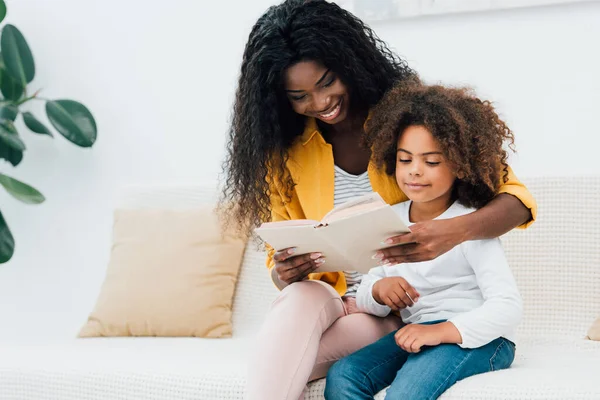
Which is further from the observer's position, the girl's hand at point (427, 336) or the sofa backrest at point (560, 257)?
the sofa backrest at point (560, 257)

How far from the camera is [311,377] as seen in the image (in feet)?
5.11

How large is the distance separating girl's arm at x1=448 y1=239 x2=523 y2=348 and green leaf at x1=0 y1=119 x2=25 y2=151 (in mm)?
1715

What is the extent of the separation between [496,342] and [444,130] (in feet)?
1.32

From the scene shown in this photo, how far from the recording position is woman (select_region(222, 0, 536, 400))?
143 cm

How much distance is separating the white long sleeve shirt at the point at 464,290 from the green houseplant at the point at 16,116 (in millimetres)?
1394

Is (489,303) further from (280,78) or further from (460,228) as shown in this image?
(280,78)

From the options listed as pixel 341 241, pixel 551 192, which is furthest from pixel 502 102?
pixel 341 241

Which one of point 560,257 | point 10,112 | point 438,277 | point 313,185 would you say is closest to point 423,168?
point 438,277

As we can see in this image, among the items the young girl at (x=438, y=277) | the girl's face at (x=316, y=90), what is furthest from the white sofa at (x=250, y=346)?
the girl's face at (x=316, y=90)

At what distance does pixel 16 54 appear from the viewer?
Result: 2.71 metres

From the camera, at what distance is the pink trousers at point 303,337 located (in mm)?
1403

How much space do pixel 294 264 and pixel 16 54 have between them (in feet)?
5.37

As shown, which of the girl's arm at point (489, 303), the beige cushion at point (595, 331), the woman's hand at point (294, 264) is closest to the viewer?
the girl's arm at point (489, 303)

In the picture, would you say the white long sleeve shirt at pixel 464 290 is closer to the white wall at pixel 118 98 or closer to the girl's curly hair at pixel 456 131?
the girl's curly hair at pixel 456 131
